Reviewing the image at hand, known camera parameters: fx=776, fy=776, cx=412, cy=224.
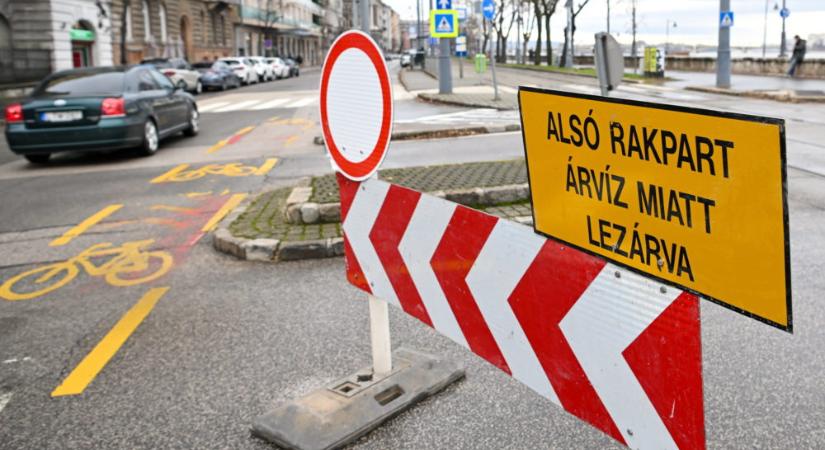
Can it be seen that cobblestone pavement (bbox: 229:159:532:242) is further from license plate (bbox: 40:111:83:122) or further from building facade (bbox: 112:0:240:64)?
building facade (bbox: 112:0:240:64)

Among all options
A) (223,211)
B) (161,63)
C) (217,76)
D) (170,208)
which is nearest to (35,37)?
(161,63)

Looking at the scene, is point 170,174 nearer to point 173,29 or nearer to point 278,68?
point 278,68

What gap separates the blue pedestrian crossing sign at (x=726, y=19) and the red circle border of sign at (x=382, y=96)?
27058 mm

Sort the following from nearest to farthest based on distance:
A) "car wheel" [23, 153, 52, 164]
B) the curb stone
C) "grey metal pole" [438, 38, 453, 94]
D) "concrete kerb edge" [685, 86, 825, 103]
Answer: the curb stone → "car wheel" [23, 153, 52, 164] → "concrete kerb edge" [685, 86, 825, 103] → "grey metal pole" [438, 38, 453, 94]

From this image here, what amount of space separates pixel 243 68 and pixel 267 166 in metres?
33.7

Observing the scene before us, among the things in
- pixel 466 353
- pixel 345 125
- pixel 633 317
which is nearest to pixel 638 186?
pixel 633 317

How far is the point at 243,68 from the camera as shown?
4381cm

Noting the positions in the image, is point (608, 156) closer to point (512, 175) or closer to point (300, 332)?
point (300, 332)

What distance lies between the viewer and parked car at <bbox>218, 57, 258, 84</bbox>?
43.2 metres

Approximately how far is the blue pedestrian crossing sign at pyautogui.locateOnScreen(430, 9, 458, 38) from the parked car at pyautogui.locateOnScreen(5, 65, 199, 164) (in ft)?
37.1

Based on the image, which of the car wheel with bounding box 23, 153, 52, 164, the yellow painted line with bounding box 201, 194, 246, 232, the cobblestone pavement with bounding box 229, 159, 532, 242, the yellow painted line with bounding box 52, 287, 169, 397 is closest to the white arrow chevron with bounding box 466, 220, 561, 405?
the yellow painted line with bounding box 52, 287, 169, 397

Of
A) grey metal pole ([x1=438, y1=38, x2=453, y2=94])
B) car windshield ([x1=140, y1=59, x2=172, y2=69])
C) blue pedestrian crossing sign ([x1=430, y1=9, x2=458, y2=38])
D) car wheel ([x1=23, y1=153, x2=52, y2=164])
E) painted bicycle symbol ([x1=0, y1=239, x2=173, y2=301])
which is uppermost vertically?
blue pedestrian crossing sign ([x1=430, y1=9, x2=458, y2=38])

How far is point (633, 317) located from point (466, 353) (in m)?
2.21

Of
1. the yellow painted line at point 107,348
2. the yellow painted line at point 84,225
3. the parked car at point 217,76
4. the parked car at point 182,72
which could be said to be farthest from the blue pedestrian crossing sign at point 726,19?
the yellow painted line at point 107,348
